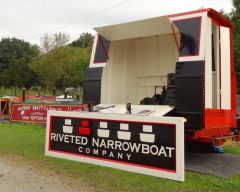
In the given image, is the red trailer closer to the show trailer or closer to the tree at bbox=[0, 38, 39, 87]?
the show trailer

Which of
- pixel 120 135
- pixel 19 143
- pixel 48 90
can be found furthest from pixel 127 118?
pixel 48 90

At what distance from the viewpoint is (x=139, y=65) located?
11508 millimetres

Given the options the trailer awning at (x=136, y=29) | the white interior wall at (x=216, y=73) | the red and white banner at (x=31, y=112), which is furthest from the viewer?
the red and white banner at (x=31, y=112)

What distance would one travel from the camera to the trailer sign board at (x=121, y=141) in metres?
5.64

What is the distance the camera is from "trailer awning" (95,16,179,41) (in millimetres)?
9297

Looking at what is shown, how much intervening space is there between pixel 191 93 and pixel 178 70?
541mm

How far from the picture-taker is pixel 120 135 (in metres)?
6.29

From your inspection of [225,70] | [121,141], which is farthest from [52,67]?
[121,141]

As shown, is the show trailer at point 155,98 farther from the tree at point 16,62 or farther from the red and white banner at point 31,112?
the tree at point 16,62

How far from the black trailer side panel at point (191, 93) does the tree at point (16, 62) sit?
169ft

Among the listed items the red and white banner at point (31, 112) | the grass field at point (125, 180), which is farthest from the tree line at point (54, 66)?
the grass field at point (125, 180)

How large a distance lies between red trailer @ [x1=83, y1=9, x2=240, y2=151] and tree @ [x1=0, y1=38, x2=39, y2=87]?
158 feet

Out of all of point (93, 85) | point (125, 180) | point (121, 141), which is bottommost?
point (125, 180)

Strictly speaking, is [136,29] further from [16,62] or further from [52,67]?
[16,62]
